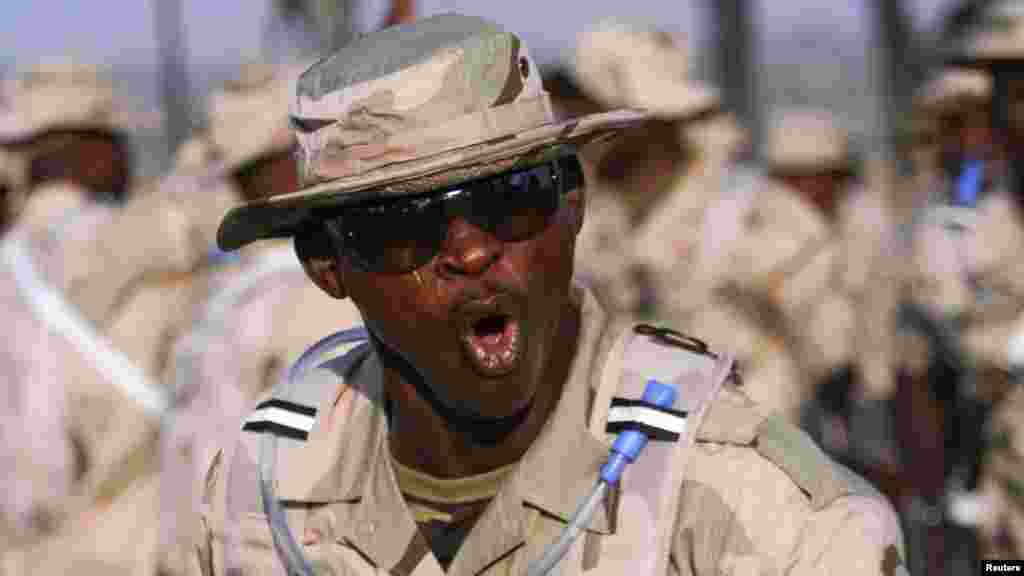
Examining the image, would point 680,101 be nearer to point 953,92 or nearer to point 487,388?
point 953,92

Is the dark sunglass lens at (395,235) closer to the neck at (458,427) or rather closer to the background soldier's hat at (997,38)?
the neck at (458,427)

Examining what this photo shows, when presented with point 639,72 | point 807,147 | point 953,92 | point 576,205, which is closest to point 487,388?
point 576,205

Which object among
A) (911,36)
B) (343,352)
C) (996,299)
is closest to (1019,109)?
(996,299)

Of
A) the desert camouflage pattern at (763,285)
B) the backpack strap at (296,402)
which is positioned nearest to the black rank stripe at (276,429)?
the backpack strap at (296,402)

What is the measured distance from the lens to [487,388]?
3.53 m

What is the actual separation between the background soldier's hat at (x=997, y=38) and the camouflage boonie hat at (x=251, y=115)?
2001 mm

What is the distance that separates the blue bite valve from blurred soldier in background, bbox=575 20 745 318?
623cm

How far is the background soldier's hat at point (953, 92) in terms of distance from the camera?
11086mm

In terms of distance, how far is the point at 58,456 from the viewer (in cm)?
830

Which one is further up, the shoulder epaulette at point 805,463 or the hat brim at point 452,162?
the hat brim at point 452,162

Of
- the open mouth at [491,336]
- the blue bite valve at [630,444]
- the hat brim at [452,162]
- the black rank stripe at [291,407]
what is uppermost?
the hat brim at [452,162]

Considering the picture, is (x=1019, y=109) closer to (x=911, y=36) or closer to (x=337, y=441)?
(x=337, y=441)

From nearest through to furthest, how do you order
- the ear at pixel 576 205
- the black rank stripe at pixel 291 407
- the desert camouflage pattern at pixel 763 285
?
the ear at pixel 576 205
the black rank stripe at pixel 291 407
the desert camouflage pattern at pixel 763 285

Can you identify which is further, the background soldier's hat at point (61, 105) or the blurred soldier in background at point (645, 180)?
the blurred soldier in background at point (645, 180)
